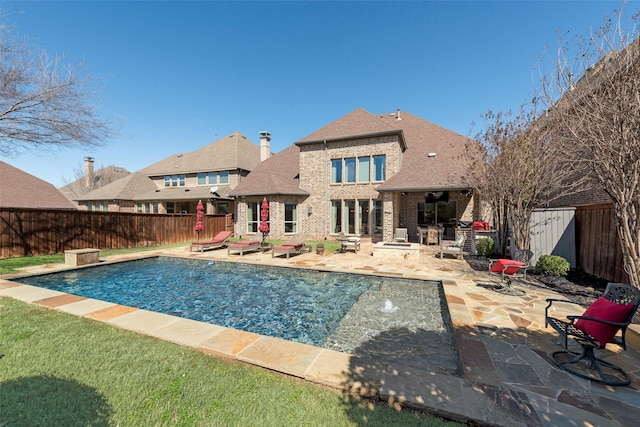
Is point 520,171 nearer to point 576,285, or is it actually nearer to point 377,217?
point 576,285

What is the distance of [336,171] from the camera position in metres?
18.5

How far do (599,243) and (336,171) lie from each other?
1375 cm

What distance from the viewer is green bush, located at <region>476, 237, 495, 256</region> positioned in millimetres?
11891

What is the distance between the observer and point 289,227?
1959cm

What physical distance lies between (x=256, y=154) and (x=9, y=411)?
95.5 feet

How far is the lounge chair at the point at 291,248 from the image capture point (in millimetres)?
12194

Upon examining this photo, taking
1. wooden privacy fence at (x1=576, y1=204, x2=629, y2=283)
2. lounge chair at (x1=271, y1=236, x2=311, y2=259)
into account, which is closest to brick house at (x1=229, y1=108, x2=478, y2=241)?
lounge chair at (x1=271, y1=236, x2=311, y2=259)

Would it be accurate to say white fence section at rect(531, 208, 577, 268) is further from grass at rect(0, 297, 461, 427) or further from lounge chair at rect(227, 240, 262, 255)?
lounge chair at rect(227, 240, 262, 255)

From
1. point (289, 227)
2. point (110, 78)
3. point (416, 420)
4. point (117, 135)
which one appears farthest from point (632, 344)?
point (117, 135)

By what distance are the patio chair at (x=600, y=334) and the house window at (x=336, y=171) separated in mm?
15397

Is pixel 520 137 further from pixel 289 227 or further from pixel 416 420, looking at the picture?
pixel 289 227

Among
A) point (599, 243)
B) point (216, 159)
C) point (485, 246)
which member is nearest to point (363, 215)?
point (485, 246)

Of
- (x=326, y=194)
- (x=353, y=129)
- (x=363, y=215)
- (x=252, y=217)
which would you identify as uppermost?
(x=353, y=129)

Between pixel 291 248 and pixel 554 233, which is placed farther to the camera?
pixel 291 248
